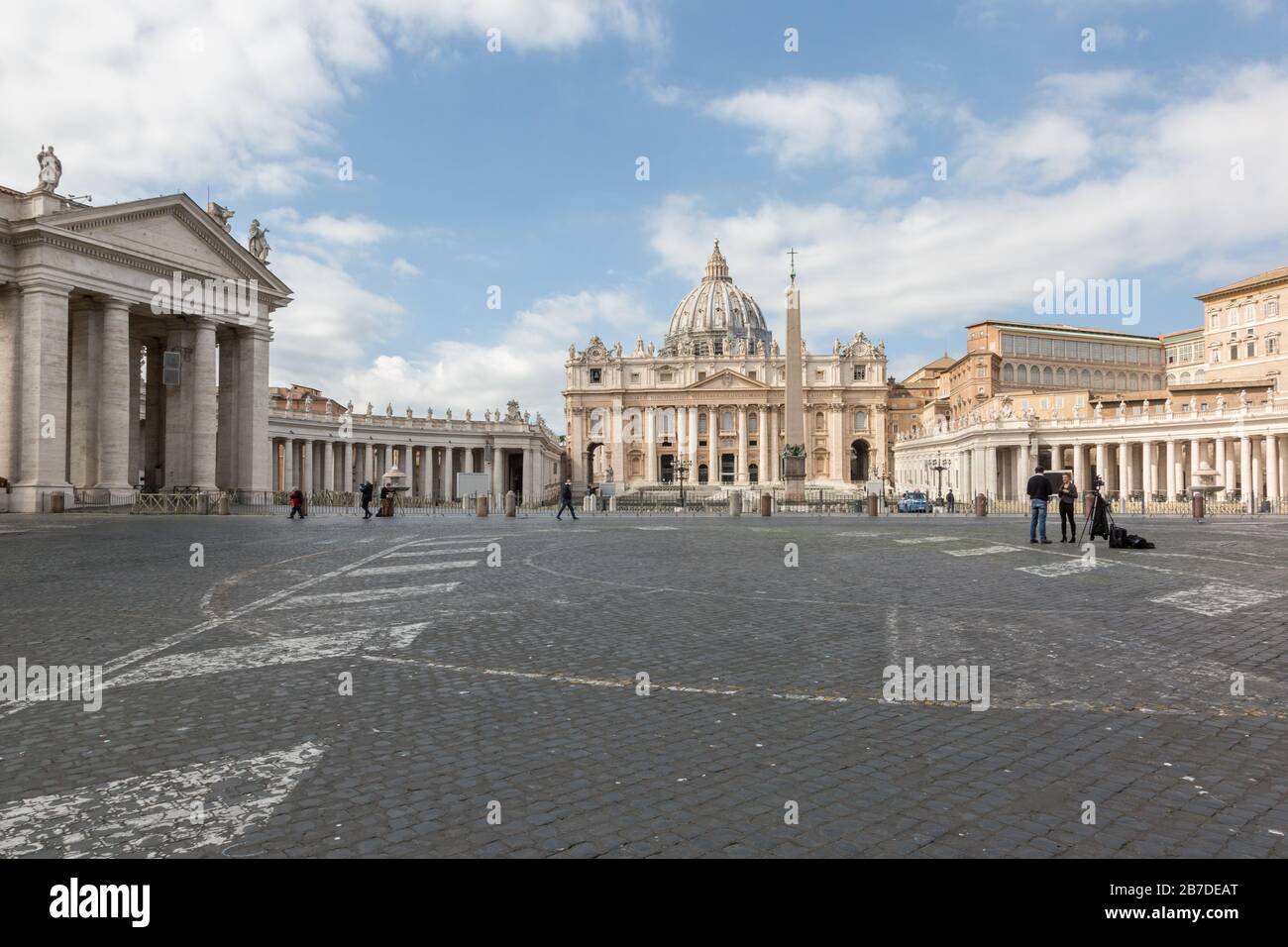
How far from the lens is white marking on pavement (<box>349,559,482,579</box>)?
1200cm

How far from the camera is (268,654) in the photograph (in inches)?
253

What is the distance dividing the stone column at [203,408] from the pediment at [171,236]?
9.48 ft

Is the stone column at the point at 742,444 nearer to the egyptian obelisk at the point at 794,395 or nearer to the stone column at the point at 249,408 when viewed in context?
the egyptian obelisk at the point at 794,395

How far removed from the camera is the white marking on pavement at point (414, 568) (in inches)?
472

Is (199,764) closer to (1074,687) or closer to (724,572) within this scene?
(1074,687)

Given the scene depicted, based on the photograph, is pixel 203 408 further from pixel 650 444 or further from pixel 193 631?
pixel 650 444

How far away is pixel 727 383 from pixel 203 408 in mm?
72407

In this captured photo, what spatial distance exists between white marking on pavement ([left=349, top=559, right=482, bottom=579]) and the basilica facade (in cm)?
8577

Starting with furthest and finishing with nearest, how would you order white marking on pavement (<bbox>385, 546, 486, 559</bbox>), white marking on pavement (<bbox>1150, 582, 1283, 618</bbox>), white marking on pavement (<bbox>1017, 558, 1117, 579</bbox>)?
1. white marking on pavement (<bbox>385, 546, 486, 559</bbox>)
2. white marking on pavement (<bbox>1017, 558, 1117, 579</bbox>)
3. white marking on pavement (<bbox>1150, 582, 1283, 618</bbox>)

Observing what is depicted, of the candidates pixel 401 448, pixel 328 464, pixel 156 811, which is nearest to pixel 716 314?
pixel 401 448

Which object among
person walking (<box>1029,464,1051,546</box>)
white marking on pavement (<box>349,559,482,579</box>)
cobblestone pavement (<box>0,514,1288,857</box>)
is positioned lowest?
cobblestone pavement (<box>0,514,1288,857</box>)

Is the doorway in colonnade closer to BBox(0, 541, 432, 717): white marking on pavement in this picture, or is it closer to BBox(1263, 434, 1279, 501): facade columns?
BBox(1263, 434, 1279, 501): facade columns

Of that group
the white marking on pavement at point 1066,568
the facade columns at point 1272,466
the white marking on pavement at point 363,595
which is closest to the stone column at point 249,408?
the white marking on pavement at point 363,595

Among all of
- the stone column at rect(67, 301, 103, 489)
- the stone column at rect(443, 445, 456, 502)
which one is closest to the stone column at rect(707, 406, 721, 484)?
the stone column at rect(443, 445, 456, 502)
